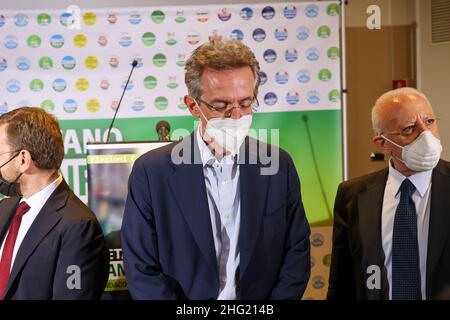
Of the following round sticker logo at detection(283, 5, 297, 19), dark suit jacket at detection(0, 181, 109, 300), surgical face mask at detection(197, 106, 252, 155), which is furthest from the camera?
round sticker logo at detection(283, 5, 297, 19)

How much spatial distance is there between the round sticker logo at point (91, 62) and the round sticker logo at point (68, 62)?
58 mm

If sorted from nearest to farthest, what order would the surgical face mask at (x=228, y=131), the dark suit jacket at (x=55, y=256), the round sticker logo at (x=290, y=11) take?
the dark suit jacket at (x=55, y=256) < the surgical face mask at (x=228, y=131) < the round sticker logo at (x=290, y=11)

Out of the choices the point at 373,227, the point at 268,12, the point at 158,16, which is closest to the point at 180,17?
the point at 158,16

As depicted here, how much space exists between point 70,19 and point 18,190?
116 cm

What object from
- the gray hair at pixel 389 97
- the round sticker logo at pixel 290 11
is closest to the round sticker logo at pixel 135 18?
the round sticker logo at pixel 290 11

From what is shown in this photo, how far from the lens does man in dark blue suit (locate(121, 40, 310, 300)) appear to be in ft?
6.18

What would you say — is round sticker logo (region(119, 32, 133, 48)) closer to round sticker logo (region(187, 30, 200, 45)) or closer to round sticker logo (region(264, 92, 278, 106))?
round sticker logo (region(187, 30, 200, 45))

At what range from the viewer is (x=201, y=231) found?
190 centimetres

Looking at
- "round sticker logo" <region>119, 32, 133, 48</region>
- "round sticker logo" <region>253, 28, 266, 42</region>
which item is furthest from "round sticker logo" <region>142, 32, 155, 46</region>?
"round sticker logo" <region>253, 28, 266, 42</region>

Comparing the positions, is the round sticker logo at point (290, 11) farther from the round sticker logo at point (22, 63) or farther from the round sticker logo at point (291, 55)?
the round sticker logo at point (22, 63)

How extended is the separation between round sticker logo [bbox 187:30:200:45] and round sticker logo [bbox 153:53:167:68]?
160 mm

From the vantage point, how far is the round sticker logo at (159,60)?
2840 mm

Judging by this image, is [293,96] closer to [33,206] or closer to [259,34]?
[259,34]

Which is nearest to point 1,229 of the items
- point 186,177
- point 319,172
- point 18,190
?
point 18,190
